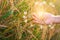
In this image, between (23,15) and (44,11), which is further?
(44,11)

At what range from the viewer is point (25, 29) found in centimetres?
104

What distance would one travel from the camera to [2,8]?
1.00 meters

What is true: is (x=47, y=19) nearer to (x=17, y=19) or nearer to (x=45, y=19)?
(x=45, y=19)

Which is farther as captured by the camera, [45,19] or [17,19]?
[45,19]

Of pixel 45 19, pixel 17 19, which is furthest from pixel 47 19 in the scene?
pixel 17 19

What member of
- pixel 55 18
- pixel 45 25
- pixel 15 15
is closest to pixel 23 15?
pixel 15 15

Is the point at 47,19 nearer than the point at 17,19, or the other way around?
the point at 17,19

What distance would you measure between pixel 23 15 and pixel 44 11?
20cm

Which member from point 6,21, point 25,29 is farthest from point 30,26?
point 6,21

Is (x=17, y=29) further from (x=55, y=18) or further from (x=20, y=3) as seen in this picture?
(x=55, y=18)

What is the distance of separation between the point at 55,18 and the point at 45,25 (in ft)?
0.44

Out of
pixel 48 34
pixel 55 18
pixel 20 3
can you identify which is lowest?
pixel 48 34

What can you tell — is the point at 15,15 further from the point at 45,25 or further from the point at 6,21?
the point at 45,25

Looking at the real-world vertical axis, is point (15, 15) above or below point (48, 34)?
above
